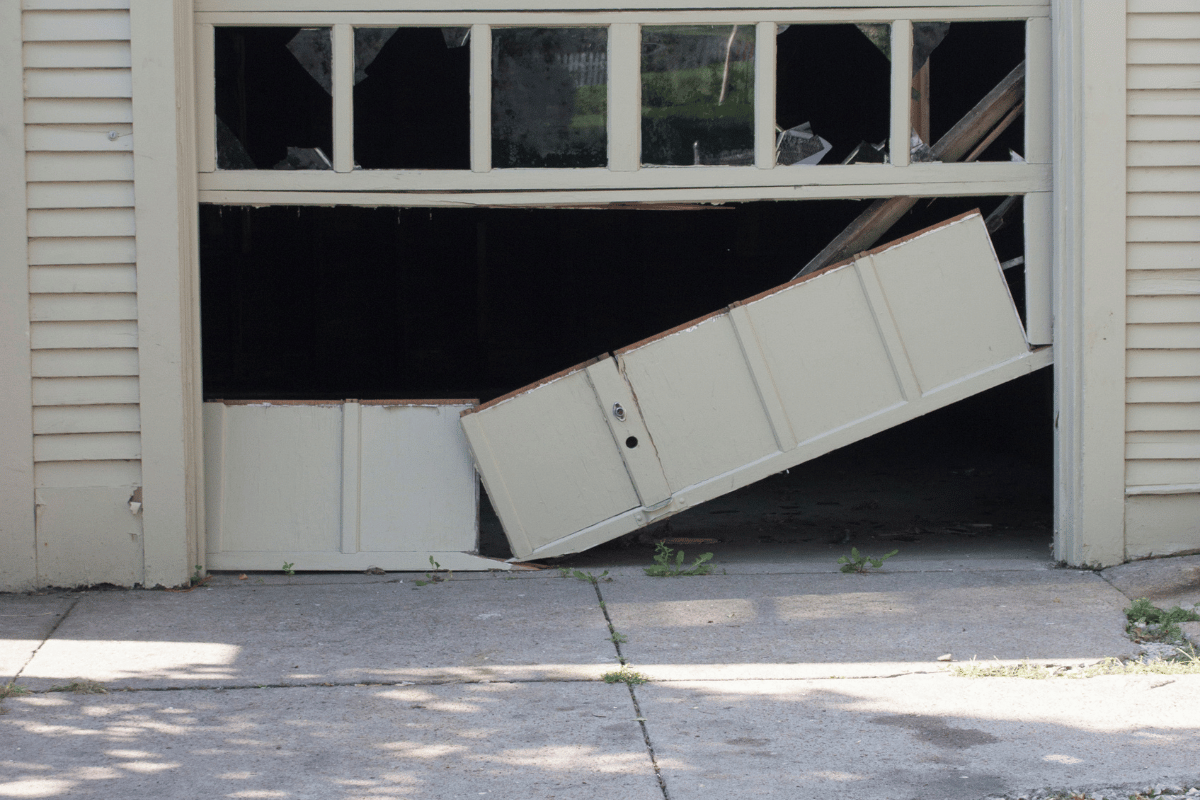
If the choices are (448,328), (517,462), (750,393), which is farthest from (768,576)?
(448,328)

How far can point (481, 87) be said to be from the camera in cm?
548

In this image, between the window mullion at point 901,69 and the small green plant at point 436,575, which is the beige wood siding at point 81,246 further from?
the window mullion at point 901,69

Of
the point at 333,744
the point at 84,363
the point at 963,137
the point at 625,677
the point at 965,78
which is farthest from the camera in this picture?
the point at 965,78

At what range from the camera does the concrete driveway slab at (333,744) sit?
10.4 feet

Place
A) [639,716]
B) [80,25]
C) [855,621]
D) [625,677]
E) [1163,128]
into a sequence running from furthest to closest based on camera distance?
[1163,128] → [80,25] → [855,621] → [625,677] → [639,716]

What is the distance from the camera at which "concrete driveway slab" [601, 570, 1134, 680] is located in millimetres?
4316

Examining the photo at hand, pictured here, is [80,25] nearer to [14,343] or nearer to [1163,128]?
[14,343]

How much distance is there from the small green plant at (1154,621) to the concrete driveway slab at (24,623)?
15.3 ft

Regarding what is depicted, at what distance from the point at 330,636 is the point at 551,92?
9.61 feet

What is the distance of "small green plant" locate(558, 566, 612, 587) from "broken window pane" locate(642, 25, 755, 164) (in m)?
2.19

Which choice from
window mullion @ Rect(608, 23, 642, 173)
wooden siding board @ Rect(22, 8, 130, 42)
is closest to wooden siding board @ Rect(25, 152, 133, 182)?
wooden siding board @ Rect(22, 8, 130, 42)

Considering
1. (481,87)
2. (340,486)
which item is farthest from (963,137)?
(340,486)

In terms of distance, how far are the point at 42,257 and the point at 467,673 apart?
3048 millimetres

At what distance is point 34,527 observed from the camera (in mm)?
5301
